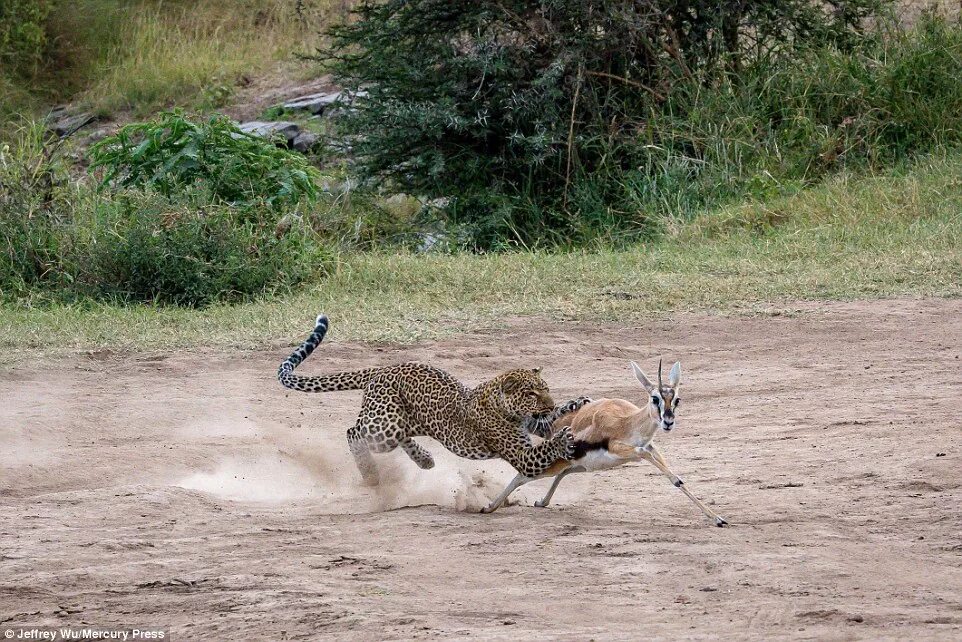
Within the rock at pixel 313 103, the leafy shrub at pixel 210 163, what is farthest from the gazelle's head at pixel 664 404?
the rock at pixel 313 103

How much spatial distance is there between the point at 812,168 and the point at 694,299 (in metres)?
3.72

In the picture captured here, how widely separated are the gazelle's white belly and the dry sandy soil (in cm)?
21

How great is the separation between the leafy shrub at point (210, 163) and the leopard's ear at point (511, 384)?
5254 mm

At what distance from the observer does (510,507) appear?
18.2 ft

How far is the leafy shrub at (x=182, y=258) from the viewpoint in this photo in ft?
31.0

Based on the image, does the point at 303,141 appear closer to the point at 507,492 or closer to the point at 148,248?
the point at 148,248

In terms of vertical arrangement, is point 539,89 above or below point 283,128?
above

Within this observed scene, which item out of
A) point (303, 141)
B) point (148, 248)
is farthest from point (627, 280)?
point (303, 141)

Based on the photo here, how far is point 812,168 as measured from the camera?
11.9m

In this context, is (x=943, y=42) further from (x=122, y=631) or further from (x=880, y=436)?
(x=122, y=631)

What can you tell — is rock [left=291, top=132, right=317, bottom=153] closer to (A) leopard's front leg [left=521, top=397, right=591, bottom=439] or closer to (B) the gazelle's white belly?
(A) leopard's front leg [left=521, top=397, right=591, bottom=439]

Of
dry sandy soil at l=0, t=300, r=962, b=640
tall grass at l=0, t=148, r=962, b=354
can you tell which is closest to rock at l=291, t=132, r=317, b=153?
tall grass at l=0, t=148, r=962, b=354

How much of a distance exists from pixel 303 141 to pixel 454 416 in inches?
434

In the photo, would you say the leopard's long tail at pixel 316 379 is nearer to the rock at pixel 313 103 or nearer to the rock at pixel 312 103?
the rock at pixel 313 103
